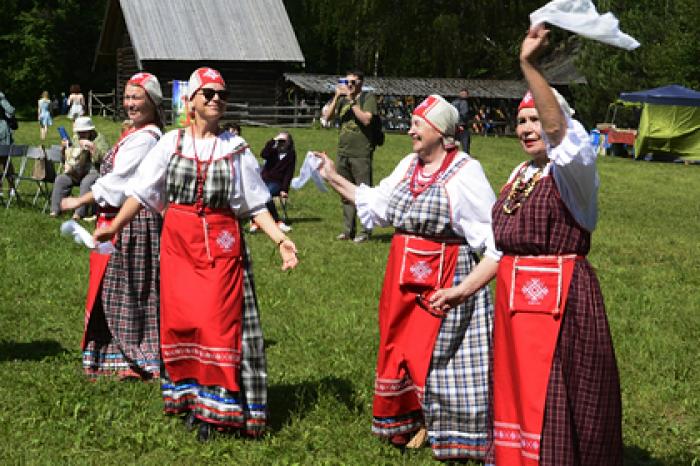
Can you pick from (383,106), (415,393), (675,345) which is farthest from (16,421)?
(383,106)

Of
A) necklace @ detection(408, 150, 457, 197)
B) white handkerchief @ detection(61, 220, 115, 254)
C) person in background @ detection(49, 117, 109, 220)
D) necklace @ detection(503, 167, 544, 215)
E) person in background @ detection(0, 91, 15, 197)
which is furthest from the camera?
person in background @ detection(0, 91, 15, 197)

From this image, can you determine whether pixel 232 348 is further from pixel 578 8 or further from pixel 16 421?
pixel 578 8

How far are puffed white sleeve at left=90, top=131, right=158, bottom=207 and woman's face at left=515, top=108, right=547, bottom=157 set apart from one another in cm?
285

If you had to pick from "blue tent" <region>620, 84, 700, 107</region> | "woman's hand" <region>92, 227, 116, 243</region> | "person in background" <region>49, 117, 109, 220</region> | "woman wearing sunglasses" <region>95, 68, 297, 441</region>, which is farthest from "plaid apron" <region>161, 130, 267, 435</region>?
"blue tent" <region>620, 84, 700, 107</region>

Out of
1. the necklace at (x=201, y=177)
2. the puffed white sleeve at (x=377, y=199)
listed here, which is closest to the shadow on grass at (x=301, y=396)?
the puffed white sleeve at (x=377, y=199)

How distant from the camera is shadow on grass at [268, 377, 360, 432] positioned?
6219mm

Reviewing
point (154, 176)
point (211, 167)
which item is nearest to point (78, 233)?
point (154, 176)

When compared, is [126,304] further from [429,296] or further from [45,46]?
[45,46]

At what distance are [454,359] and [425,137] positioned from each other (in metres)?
1.14

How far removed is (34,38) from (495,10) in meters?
21.9

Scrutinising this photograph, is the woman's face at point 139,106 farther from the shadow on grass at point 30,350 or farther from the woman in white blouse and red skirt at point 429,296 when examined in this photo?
the shadow on grass at point 30,350

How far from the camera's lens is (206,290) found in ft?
18.3

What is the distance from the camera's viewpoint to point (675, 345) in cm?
811

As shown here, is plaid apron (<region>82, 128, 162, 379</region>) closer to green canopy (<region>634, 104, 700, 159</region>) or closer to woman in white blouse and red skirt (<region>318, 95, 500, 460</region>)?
woman in white blouse and red skirt (<region>318, 95, 500, 460</region>)
